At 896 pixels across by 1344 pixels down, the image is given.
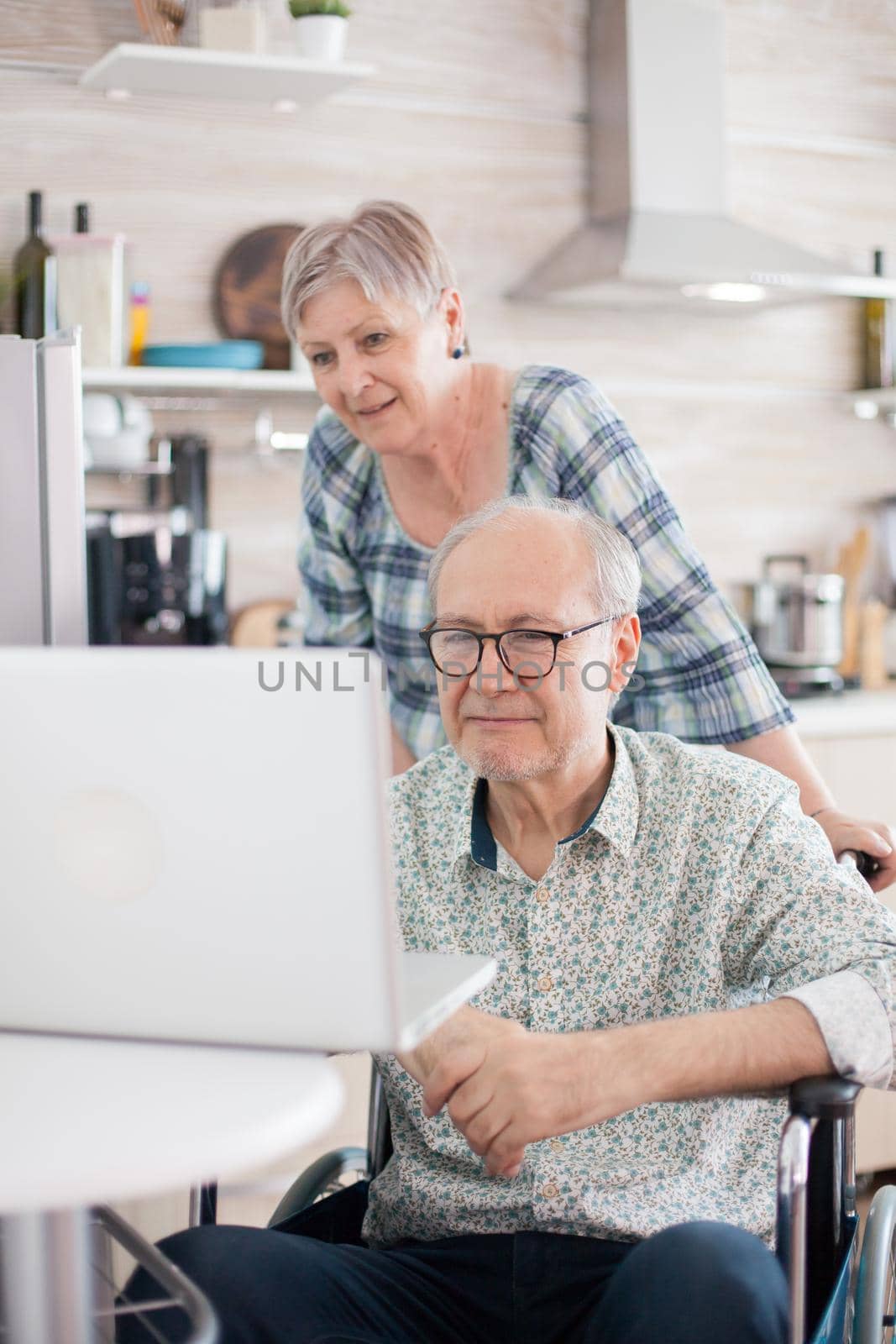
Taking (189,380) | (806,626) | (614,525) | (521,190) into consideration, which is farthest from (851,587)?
(614,525)

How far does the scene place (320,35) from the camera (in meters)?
2.91

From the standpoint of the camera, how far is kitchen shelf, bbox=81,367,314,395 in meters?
2.89

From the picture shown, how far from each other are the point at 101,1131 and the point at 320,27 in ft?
8.44

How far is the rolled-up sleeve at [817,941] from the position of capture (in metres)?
1.19

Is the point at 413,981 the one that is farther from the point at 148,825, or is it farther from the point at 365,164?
the point at 365,164

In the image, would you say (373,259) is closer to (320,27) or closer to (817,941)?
(817,941)

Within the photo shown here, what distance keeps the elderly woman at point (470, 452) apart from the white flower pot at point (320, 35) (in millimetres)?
1343

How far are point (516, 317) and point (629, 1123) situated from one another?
2.47 metres

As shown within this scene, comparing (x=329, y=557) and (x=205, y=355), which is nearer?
(x=329, y=557)

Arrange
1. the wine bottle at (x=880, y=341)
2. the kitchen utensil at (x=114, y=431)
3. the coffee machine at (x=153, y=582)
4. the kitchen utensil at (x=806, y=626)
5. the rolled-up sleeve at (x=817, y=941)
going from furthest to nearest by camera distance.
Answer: the wine bottle at (x=880, y=341)
the kitchen utensil at (x=806, y=626)
the kitchen utensil at (x=114, y=431)
the coffee machine at (x=153, y=582)
the rolled-up sleeve at (x=817, y=941)

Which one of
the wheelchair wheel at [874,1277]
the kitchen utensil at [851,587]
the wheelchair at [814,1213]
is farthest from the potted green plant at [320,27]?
the wheelchair wheel at [874,1277]

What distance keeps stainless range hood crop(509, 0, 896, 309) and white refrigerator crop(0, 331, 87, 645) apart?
2.06 meters

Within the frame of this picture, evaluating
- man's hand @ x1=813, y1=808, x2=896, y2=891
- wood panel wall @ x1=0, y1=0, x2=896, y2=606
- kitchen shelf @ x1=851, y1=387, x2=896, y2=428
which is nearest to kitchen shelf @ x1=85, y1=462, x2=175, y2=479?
wood panel wall @ x1=0, y1=0, x2=896, y2=606

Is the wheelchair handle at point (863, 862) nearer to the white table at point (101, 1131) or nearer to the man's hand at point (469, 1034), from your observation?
the man's hand at point (469, 1034)
